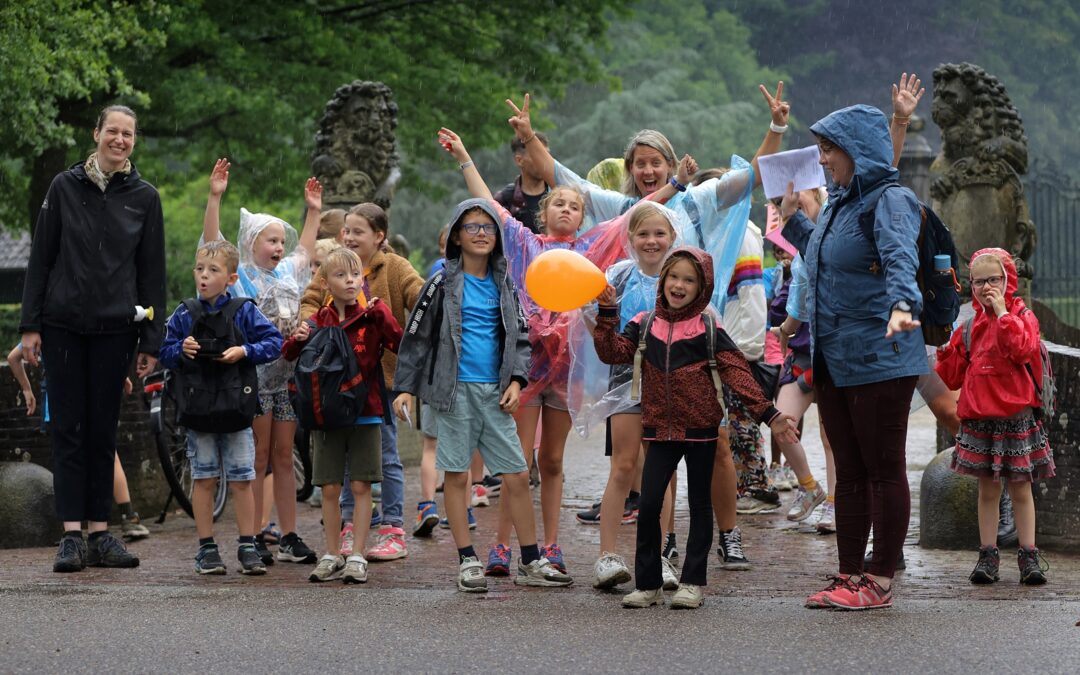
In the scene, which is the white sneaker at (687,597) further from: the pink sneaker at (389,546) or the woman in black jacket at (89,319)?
the woman in black jacket at (89,319)

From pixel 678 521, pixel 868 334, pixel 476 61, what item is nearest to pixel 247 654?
pixel 868 334

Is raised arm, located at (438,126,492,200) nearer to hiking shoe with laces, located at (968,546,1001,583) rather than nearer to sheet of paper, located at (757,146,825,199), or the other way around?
sheet of paper, located at (757,146,825,199)

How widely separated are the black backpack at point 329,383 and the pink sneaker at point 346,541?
0.78 m

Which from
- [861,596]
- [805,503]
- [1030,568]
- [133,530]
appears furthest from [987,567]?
[133,530]

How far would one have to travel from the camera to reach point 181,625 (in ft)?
20.1

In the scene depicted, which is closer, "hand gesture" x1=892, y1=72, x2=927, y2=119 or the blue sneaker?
"hand gesture" x1=892, y1=72, x2=927, y2=119

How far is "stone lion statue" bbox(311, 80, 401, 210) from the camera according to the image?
539 inches

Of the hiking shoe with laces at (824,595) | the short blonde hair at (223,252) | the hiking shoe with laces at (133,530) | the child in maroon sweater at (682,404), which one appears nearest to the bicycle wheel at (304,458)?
the hiking shoe with laces at (133,530)

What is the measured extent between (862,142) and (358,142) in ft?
25.9

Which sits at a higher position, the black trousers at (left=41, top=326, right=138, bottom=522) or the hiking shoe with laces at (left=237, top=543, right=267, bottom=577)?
the black trousers at (left=41, top=326, right=138, bottom=522)

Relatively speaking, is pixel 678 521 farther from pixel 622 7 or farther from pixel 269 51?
pixel 622 7

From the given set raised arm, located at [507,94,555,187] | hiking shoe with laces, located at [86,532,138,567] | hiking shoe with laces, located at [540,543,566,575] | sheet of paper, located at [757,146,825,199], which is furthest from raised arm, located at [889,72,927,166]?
hiking shoe with laces, located at [86,532,138,567]

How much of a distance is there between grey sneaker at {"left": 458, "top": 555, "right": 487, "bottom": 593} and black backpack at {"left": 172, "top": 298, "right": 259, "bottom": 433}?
143cm

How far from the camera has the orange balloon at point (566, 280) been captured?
21.8 ft
